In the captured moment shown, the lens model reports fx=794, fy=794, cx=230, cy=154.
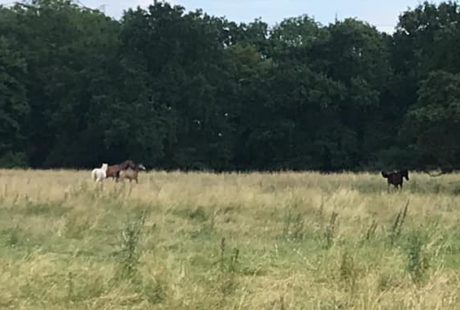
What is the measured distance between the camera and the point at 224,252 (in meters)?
8.85

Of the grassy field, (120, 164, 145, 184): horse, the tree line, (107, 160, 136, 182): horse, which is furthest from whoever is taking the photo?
the tree line

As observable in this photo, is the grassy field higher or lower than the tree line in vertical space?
lower

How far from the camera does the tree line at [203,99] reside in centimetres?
4969

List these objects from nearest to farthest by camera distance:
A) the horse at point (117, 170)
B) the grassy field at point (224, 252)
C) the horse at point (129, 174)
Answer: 1. the grassy field at point (224, 252)
2. the horse at point (129, 174)
3. the horse at point (117, 170)

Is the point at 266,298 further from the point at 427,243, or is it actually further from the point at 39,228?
the point at 39,228

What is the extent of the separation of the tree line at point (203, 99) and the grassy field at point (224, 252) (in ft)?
105

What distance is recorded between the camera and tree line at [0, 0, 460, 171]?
49.7 metres

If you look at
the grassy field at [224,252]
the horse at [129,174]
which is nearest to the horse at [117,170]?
the horse at [129,174]

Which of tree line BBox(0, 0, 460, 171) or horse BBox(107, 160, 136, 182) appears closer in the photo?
horse BBox(107, 160, 136, 182)

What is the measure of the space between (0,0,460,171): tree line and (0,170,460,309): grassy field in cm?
3195

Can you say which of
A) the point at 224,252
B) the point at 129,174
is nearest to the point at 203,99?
the point at 129,174

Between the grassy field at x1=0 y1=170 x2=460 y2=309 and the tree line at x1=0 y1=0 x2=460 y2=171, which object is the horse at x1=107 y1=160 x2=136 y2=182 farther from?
the tree line at x1=0 y1=0 x2=460 y2=171

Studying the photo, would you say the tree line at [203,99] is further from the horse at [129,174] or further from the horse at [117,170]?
the horse at [129,174]

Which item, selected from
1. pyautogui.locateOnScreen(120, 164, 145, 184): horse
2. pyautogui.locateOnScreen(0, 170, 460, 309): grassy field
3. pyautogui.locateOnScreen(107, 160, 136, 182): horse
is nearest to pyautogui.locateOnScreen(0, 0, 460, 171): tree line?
pyautogui.locateOnScreen(107, 160, 136, 182): horse
